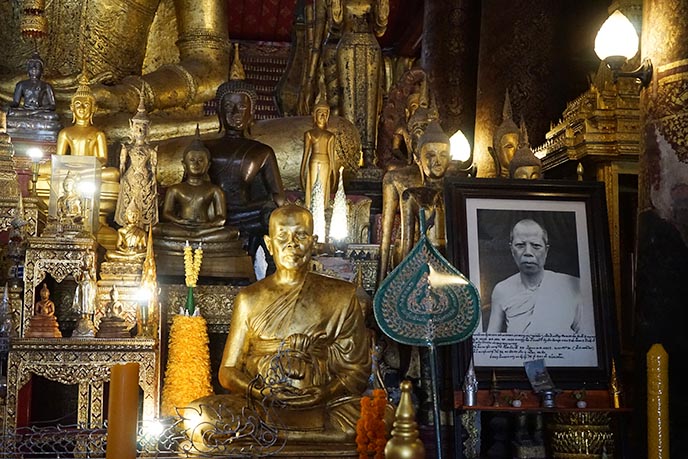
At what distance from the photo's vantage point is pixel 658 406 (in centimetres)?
399

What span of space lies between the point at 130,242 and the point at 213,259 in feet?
1.51

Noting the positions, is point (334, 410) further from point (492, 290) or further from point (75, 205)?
point (75, 205)

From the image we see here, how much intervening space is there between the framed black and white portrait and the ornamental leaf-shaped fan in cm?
59

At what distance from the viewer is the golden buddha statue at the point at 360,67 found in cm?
698

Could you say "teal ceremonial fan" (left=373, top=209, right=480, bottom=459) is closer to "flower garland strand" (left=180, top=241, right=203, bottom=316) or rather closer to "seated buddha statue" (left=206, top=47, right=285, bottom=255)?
"flower garland strand" (left=180, top=241, right=203, bottom=316)

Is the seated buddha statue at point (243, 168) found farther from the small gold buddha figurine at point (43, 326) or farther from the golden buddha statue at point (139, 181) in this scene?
the small gold buddha figurine at point (43, 326)

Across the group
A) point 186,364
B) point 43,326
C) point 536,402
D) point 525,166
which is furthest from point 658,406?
point 43,326

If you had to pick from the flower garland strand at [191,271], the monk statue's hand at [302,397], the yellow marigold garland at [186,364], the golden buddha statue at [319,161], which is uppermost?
the golden buddha statue at [319,161]

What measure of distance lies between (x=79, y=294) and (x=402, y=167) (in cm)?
182

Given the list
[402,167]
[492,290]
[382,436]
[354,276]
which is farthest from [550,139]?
[382,436]

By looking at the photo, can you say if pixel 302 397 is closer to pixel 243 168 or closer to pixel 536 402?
pixel 536 402

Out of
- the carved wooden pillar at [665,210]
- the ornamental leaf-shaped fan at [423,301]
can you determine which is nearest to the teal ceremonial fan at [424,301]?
the ornamental leaf-shaped fan at [423,301]

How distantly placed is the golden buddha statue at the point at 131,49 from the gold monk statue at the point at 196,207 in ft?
5.33

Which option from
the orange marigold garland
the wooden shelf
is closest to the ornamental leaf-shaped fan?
the orange marigold garland
